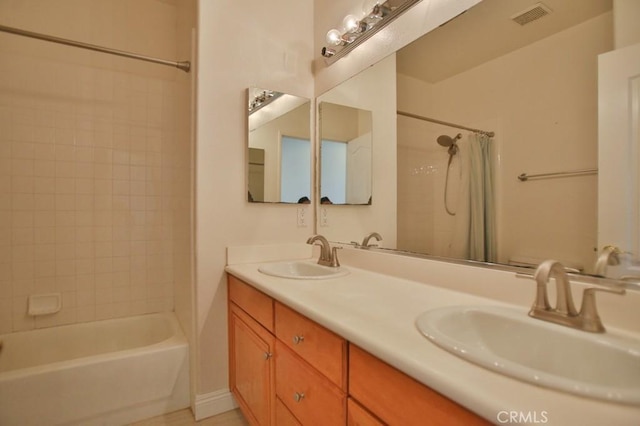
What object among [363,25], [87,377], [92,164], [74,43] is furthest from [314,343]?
[92,164]

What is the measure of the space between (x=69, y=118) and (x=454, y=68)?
244 cm

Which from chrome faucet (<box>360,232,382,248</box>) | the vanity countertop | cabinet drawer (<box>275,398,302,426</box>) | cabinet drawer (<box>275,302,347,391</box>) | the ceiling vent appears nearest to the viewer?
the vanity countertop

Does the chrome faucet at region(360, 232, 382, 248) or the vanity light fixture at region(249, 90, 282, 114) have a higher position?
the vanity light fixture at region(249, 90, 282, 114)

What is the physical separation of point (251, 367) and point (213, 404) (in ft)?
1.73

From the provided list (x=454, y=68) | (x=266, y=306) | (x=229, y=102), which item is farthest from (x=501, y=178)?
(x=229, y=102)

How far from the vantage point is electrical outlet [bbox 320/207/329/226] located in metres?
1.99

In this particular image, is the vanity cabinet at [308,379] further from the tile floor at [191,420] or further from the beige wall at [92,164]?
the beige wall at [92,164]

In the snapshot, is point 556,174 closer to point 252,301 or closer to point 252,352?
point 252,301

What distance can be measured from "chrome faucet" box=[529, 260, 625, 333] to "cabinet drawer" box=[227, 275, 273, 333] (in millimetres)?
902

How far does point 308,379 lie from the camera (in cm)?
97

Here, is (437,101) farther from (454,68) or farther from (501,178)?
(501,178)

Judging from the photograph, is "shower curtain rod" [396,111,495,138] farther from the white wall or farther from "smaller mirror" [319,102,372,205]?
the white wall

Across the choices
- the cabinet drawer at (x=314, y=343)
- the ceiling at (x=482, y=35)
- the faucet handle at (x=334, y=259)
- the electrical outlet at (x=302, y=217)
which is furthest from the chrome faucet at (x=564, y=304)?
the electrical outlet at (x=302, y=217)

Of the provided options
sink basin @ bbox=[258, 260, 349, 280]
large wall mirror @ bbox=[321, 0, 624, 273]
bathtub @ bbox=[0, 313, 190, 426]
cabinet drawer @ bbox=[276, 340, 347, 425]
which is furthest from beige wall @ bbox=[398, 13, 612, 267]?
bathtub @ bbox=[0, 313, 190, 426]
